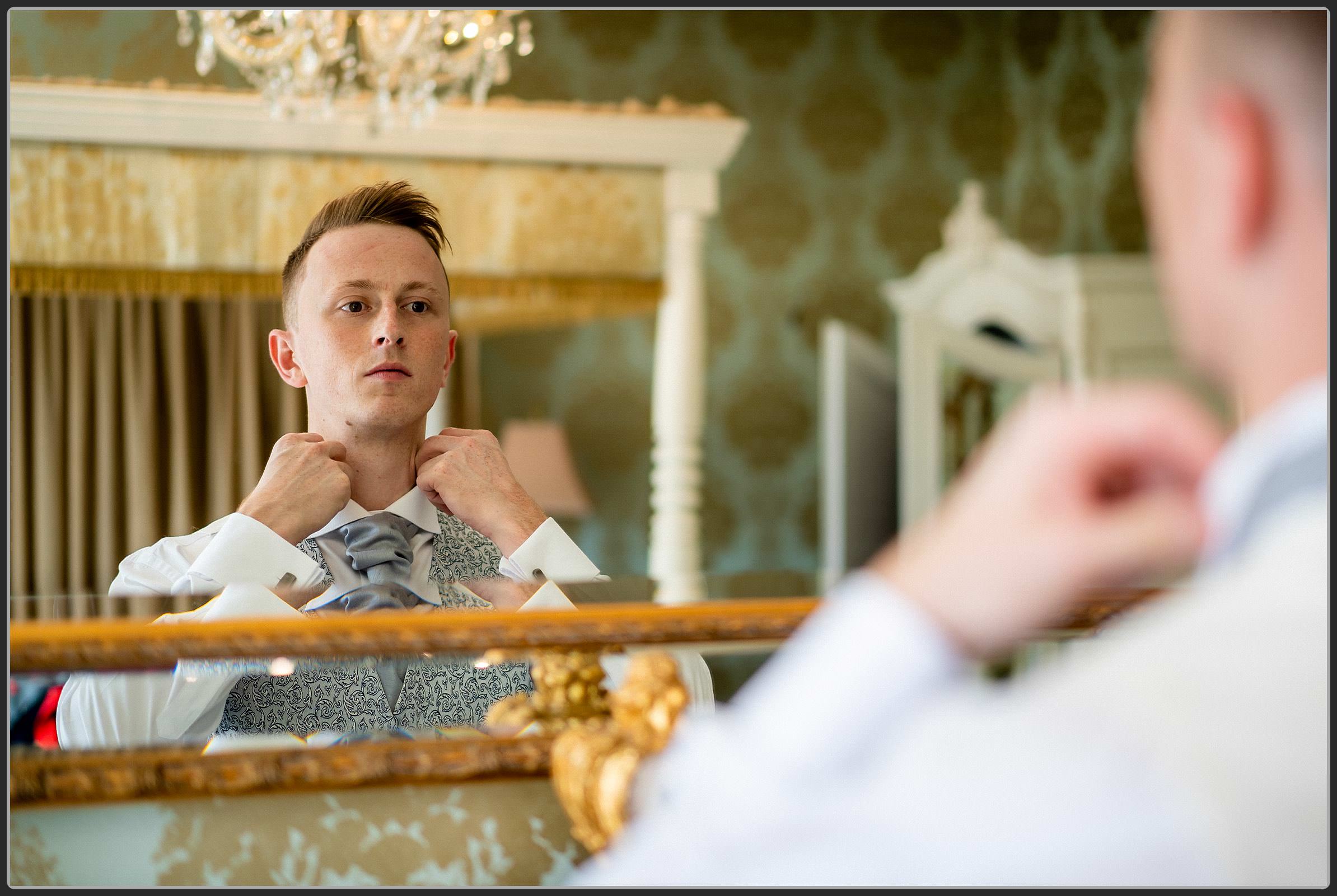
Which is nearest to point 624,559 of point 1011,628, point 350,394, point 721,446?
point 721,446

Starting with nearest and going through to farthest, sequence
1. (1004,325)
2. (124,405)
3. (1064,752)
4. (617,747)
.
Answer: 1. (1064,752)
2. (617,747)
3. (124,405)
4. (1004,325)

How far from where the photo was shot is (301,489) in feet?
2.14

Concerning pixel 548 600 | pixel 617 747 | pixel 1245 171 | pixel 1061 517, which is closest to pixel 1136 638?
pixel 1061 517

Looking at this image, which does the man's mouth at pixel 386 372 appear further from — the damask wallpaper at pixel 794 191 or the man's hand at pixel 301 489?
the damask wallpaper at pixel 794 191

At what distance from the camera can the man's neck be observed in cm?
67

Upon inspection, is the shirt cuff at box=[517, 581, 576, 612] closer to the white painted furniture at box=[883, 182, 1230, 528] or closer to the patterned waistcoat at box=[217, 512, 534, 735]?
the patterned waistcoat at box=[217, 512, 534, 735]

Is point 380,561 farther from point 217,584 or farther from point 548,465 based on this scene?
point 548,465

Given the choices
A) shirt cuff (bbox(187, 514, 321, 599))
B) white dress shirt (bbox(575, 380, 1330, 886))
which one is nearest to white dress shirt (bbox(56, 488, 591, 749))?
shirt cuff (bbox(187, 514, 321, 599))

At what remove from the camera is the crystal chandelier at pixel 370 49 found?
193cm

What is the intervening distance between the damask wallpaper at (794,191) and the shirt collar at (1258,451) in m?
3.46

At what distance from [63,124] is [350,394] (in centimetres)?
226

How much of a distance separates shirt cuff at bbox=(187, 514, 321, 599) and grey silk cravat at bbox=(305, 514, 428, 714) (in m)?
0.02

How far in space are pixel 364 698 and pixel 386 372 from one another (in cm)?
19

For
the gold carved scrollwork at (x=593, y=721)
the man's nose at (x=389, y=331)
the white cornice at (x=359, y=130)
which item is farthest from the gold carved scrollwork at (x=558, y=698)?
the white cornice at (x=359, y=130)
